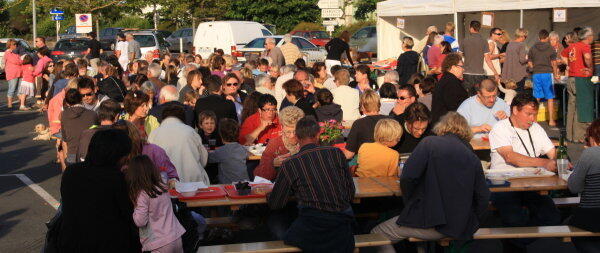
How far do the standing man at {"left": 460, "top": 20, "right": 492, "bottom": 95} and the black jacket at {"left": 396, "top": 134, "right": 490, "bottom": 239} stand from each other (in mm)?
10571

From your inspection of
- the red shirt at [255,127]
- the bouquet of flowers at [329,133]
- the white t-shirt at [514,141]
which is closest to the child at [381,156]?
the white t-shirt at [514,141]

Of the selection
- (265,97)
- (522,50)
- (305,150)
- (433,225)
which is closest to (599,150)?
(433,225)

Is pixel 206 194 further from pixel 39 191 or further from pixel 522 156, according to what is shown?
pixel 39 191

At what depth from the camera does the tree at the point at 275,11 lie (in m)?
56.1

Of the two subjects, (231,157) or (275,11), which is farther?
(275,11)

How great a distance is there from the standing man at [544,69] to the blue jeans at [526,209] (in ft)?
28.4

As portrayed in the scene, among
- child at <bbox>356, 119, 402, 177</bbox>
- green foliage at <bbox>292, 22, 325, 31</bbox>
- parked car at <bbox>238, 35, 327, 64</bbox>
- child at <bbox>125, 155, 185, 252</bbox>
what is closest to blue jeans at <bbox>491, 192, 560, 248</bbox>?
child at <bbox>356, 119, 402, 177</bbox>

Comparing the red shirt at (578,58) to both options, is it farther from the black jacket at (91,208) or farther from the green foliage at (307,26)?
the green foliage at (307,26)

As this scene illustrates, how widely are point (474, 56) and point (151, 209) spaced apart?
39.5 feet

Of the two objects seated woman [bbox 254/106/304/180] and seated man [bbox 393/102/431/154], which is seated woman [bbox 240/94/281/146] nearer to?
seated woman [bbox 254/106/304/180]

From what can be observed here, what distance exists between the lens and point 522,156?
311 inches

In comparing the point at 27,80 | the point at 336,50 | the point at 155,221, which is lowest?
the point at 155,221

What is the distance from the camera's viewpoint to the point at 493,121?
9.85 metres

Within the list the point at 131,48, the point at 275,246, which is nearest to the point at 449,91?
the point at 275,246
